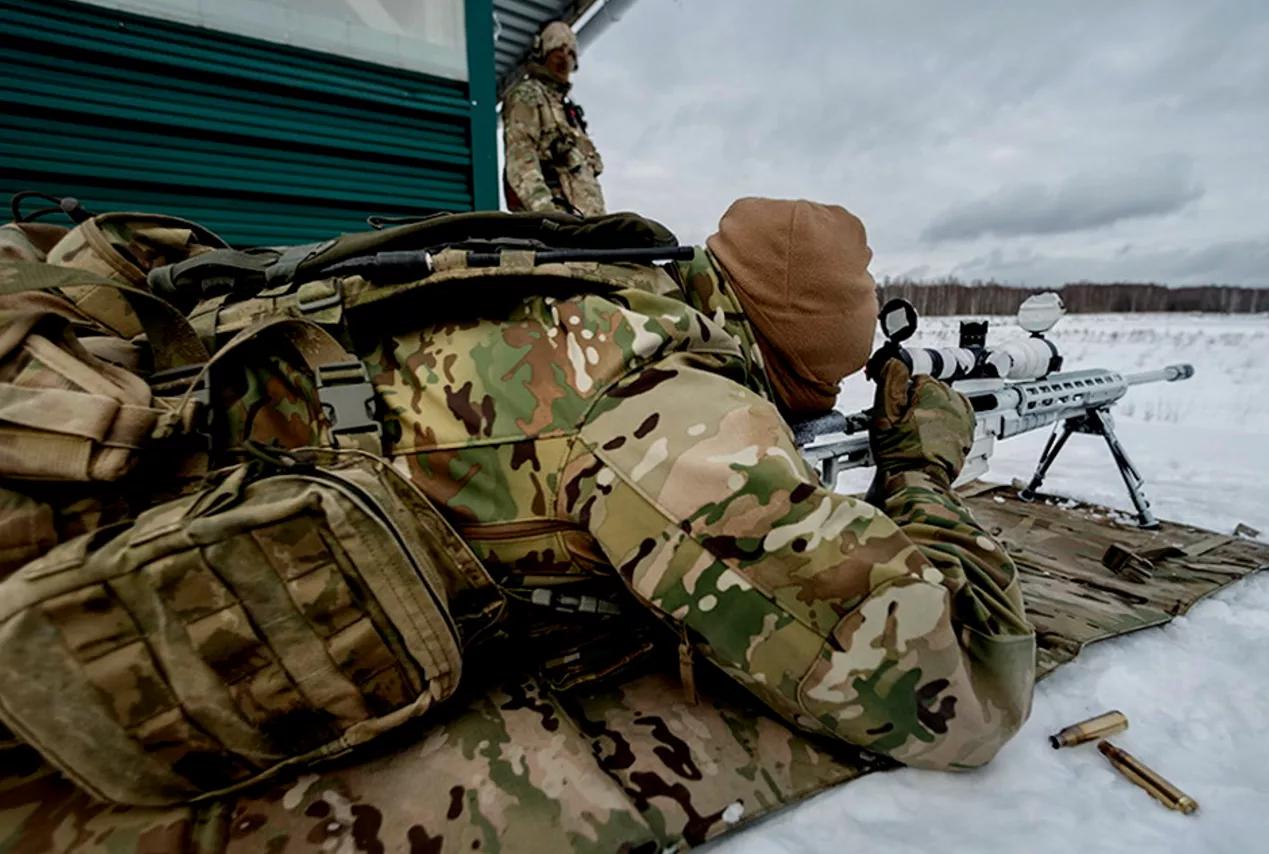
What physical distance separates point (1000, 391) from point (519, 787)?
7.91ft

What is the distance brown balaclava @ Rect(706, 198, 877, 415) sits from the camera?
1396mm

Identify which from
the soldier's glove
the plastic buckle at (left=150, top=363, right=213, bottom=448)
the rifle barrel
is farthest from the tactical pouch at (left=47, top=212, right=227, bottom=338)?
the rifle barrel

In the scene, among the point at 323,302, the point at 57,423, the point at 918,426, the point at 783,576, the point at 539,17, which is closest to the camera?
the point at 57,423

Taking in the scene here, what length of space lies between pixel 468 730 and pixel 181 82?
12.2 feet

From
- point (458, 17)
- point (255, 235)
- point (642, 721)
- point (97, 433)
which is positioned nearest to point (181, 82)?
point (255, 235)

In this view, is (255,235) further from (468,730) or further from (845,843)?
(845,843)

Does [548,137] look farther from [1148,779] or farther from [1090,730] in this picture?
[1148,779]

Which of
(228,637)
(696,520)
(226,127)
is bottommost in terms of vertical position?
(228,637)

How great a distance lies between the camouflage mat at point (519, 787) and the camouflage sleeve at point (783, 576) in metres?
0.18

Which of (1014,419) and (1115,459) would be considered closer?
(1014,419)

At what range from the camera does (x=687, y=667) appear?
3.87 feet

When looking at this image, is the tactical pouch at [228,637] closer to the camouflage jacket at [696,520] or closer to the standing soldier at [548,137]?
the camouflage jacket at [696,520]

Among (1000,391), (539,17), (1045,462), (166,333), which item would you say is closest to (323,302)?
(166,333)

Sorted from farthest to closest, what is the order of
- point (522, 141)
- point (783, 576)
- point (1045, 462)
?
point (522, 141) < point (1045, 462) < point (783, 576)
